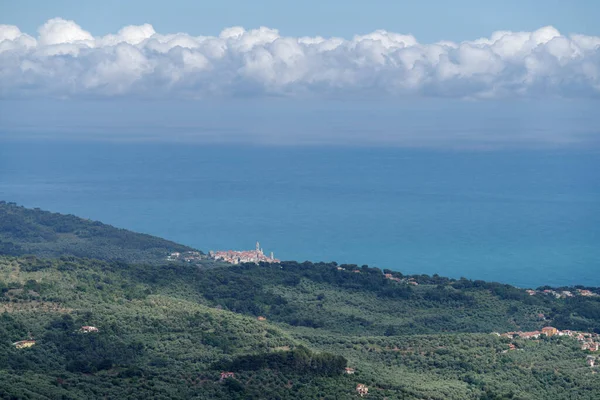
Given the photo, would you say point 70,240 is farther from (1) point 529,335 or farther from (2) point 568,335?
(2) point 568,335

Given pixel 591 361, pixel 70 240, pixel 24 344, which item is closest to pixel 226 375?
pixel 24 344

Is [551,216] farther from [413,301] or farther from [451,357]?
[451,357]

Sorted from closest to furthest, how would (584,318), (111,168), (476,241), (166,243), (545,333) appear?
(545,333) → (584,318) → (166,243) → (476,241) → (111,168)

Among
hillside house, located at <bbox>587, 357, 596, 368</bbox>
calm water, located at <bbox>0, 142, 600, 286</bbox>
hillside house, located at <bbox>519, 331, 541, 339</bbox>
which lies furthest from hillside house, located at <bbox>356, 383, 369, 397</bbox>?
calm water, located at <bbox>0, 142, 600, 286</bbox>

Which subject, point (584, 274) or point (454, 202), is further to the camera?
point (454, 202)

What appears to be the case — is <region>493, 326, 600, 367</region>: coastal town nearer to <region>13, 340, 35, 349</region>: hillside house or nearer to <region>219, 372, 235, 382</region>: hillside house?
<region>219, 372, 235, 382</region>: hillside house

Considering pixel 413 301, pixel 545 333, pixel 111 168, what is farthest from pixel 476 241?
pixel 111 168
